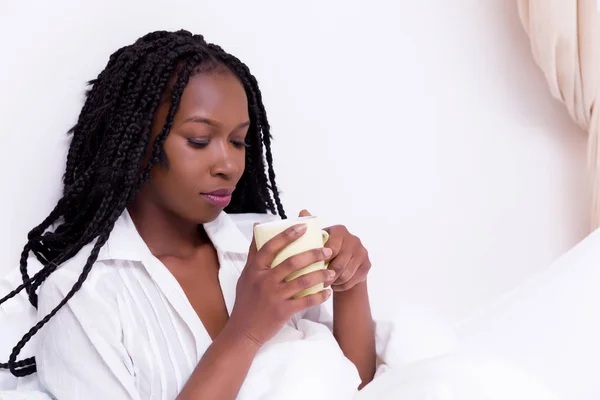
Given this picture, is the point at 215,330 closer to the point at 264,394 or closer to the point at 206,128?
the point at 264,394

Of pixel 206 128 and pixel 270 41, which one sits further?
pixel 270 41

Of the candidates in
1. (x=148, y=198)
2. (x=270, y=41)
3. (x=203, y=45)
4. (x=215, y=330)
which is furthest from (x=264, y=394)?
(x=270, y=41)

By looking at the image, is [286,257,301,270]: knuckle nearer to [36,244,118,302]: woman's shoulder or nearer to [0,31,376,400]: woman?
[0,31,376,400]: woman

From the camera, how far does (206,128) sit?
3.40 ft

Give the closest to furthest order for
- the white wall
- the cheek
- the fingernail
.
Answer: the fingernail < the cheek < the white wall

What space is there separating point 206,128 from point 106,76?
219 mm

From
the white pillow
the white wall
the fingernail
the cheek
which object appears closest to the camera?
the fingernail

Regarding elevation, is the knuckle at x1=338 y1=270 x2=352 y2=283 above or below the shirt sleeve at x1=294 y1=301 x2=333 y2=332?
above

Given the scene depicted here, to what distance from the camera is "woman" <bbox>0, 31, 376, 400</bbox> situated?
97 cm

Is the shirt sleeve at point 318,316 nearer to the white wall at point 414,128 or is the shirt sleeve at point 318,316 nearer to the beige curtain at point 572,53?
the white wall at point 414,128

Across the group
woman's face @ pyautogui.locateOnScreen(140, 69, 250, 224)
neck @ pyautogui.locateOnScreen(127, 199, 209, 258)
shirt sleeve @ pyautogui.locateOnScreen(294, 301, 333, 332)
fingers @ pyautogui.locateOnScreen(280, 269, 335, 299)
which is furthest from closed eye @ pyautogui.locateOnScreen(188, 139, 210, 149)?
shirt sleeve @ pyautogui.locateOnScreen(294, 301, 333, 332)

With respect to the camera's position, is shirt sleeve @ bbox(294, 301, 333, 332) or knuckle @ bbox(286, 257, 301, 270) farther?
shirt sleeve @ bbox(294, 301, 333, 332)

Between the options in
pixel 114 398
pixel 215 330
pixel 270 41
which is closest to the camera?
pixel 114 398

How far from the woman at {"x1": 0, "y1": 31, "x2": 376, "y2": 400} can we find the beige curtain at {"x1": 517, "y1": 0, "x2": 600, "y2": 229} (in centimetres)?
66
